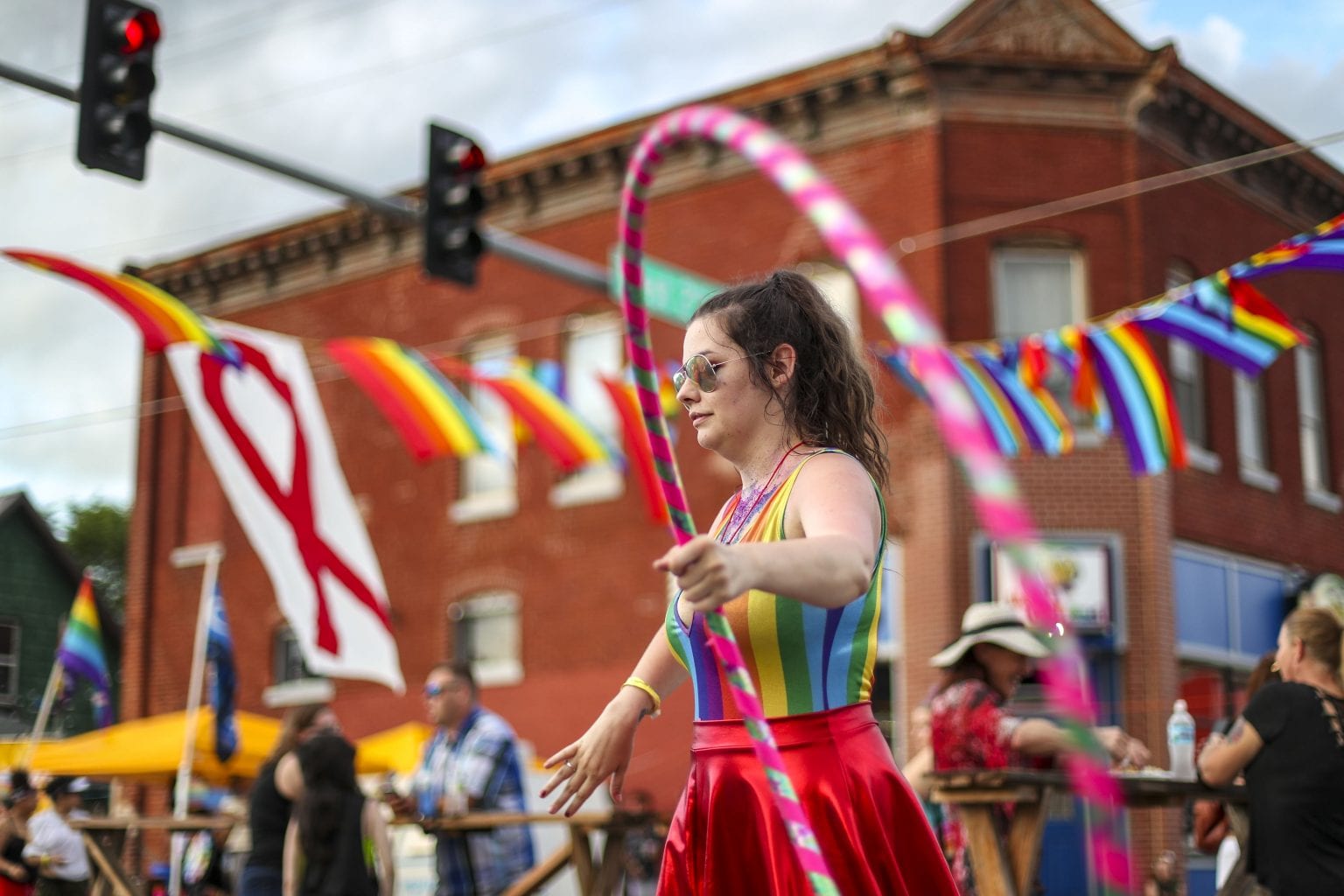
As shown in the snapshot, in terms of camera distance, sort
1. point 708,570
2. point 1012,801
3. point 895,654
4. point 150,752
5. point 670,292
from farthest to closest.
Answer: point 895,654 < point 150,752 < point 670,292 < point 1012,801 < point 708,570

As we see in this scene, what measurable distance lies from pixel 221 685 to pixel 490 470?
882 cm

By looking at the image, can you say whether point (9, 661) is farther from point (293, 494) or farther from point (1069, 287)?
point (1069, 287)

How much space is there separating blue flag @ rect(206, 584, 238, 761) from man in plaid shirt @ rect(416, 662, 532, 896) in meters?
6.98

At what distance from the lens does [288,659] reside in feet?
83.6

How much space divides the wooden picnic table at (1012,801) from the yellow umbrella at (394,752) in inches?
422

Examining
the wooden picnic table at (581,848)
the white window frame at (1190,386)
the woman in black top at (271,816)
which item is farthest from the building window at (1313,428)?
the woman in black top at (271,816)

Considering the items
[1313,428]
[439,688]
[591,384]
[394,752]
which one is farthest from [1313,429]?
[439,688]

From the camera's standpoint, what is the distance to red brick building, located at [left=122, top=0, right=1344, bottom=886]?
19078 mm

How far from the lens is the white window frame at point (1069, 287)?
1964 centimetres

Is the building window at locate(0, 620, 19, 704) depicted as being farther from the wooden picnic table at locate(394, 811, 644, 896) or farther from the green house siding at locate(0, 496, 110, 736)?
the wooden picnic table at locate(394, 811, 644, 896)

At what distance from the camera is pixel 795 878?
314 cm

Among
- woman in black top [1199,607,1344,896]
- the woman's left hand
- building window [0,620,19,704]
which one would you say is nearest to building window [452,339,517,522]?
building window [0,620,19,704]

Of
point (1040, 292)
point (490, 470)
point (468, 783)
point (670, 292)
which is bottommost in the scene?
point (468, 783)

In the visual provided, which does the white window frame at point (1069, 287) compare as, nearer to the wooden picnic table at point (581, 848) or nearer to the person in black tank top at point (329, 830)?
the wooden picnic table at point (581, 848)
